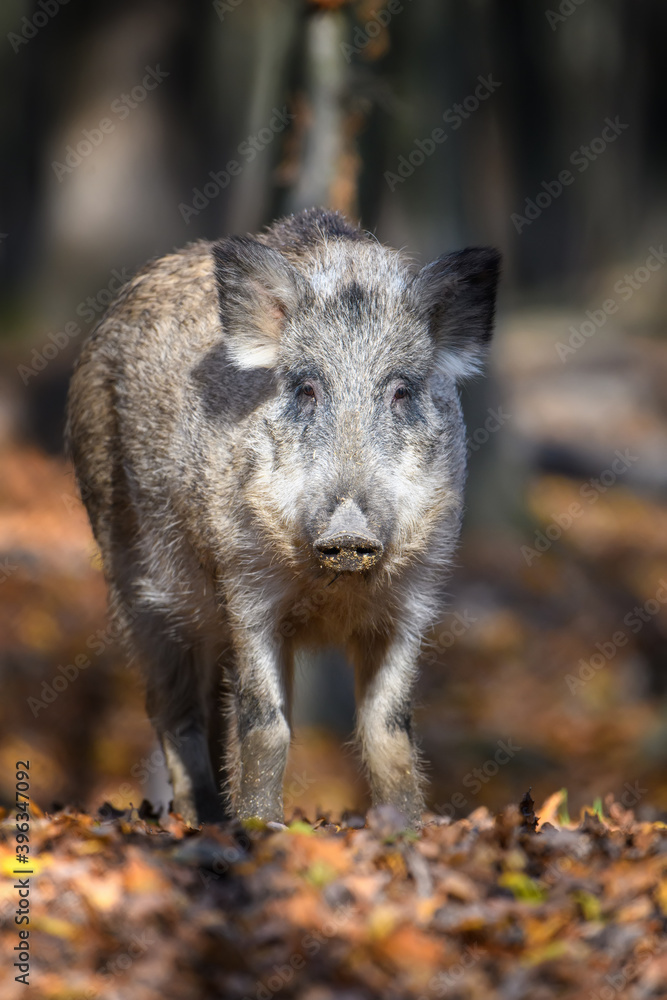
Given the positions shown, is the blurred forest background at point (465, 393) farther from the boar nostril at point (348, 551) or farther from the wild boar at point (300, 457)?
the boar nostril at point (348, 551)

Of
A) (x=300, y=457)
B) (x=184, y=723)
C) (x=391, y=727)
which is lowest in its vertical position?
(x=184, y=723)

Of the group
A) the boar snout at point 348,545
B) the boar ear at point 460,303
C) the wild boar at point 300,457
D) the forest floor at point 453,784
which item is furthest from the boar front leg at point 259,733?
the boar ear at point 460,303

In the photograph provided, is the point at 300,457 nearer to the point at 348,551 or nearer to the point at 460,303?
the point at 348,551

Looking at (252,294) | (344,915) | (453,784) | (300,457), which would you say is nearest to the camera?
(344,915)

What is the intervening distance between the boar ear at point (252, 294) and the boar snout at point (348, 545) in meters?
1.30

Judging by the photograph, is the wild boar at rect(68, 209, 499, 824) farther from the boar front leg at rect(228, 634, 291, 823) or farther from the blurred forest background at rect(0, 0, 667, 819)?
the blurred forest background at rect(0, 0, 667, 819)

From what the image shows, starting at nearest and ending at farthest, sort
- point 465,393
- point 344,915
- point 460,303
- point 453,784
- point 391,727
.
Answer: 1. point 344,915
2. point 391,727
3. point 460,303
4. point 453,784
5. point 465,393

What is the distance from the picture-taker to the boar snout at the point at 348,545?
4.54 metres

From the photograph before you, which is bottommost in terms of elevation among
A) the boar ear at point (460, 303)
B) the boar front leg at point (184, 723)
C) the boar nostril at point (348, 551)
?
the boar front leg at point (184, 723)

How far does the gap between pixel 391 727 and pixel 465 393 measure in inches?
275

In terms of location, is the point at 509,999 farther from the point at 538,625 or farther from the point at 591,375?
the point at 591,375

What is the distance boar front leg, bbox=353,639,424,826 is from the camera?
5.65 meters

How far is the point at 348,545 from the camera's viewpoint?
14.9ft

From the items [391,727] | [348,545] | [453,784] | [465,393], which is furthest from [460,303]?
[465,393]
